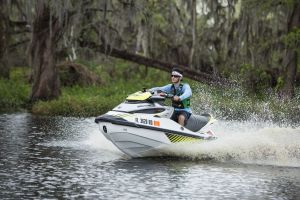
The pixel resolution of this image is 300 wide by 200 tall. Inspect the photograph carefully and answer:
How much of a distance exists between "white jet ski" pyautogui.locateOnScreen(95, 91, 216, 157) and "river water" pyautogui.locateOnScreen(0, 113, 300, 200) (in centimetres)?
27

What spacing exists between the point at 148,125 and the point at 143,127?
0.38ft

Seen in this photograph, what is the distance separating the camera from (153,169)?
1520 centimetres

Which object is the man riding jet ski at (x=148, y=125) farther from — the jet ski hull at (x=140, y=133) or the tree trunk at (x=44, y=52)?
the tree trunk at (x=44, y=52)

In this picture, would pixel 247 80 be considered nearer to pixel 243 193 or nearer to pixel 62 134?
pixel 62 134

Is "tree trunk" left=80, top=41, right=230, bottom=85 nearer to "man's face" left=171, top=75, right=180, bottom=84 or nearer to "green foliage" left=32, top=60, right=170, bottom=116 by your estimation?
"green foliage" left=32, top=60, right=170, bottom=116

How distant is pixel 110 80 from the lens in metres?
43.1

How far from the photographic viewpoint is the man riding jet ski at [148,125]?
53.1 ft

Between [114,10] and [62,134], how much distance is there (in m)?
11.0

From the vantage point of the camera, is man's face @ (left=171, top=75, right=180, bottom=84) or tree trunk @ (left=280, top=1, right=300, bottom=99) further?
tree trunk @ (left=280, top=1, right=300, bottom=99)

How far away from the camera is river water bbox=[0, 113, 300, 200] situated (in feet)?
40.8

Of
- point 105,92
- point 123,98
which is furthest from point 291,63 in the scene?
point 105,92

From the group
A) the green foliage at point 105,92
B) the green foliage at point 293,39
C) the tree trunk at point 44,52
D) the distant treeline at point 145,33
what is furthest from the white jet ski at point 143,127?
the tree trunk at point 44,52

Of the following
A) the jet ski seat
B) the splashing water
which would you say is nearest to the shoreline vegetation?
the splashing water

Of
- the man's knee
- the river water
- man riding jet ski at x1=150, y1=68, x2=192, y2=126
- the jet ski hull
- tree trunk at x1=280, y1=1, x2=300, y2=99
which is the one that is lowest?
the river water
